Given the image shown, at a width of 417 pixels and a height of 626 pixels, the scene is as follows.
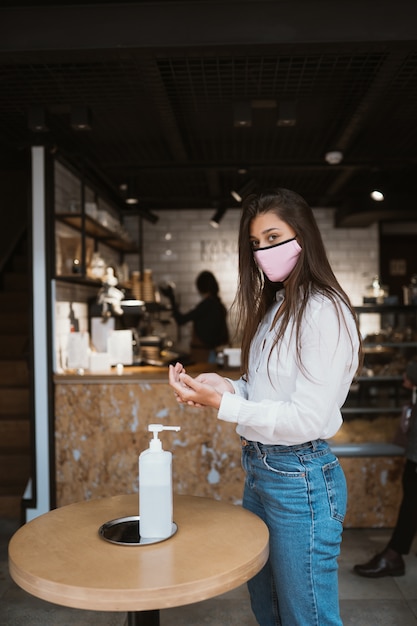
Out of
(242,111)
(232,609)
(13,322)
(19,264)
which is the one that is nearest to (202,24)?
(242,111)

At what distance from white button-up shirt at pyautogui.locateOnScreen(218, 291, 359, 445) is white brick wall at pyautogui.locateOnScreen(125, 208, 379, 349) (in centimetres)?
633

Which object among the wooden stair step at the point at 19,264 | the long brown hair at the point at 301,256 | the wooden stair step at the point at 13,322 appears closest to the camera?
the long brown hair at the point at 301,256

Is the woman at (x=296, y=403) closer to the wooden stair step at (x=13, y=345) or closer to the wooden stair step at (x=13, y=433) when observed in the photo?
the wooden stair step at (x=13, y=433)

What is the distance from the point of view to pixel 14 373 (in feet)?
17.3

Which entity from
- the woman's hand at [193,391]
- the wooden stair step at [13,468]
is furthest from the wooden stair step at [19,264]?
the woman's hand at [193,391]

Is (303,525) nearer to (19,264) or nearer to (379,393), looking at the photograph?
(379,393)

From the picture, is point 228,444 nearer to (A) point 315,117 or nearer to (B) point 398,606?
(B) point 398,606

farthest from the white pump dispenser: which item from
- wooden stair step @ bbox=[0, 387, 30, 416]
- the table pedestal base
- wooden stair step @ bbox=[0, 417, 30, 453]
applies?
wooden stair step @ bbox=[0, 387, 30, 416]

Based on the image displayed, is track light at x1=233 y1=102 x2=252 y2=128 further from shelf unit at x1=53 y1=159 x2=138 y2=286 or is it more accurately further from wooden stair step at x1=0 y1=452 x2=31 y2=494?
wooden stair step at x1=0 y1=452 x2=31 y2=494

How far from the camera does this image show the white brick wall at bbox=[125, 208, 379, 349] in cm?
796

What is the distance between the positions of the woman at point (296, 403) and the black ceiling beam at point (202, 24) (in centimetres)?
132

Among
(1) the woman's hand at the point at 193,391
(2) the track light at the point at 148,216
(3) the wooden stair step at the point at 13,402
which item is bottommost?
(3) the wooden stair step at the point at 13,402

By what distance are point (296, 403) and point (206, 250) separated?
21.6 feet

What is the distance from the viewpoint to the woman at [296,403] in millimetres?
1544
